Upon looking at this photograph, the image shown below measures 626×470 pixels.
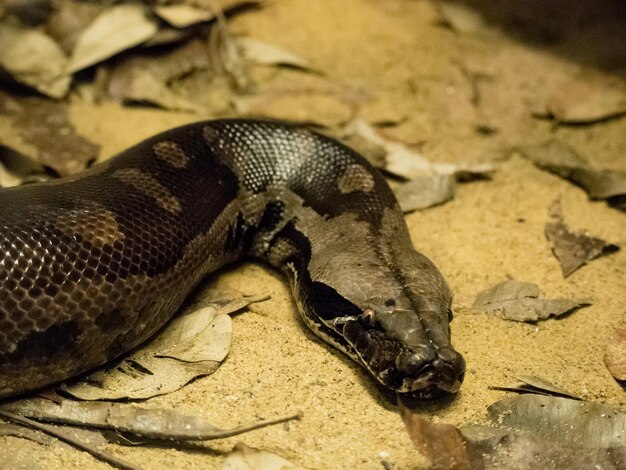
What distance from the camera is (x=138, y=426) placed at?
3.84 metres

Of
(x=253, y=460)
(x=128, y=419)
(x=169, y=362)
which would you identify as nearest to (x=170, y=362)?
(x=169, y=362)

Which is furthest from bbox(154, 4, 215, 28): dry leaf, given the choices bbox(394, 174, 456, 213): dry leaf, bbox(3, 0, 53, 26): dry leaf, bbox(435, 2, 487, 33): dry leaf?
bbox(394, 174, 456, 213): dry leaf

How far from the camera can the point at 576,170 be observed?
245 inches

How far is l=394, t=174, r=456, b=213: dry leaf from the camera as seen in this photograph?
5.84 meters

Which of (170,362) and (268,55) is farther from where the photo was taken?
(268,55)

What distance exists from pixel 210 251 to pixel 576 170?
320 cm

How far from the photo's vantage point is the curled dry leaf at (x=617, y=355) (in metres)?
4.45

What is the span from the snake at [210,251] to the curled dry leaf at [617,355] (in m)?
1.02

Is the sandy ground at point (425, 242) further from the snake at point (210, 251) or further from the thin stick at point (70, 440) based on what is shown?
the snake at point (210, 251)

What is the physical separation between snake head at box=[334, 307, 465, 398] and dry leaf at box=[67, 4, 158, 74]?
145 inches

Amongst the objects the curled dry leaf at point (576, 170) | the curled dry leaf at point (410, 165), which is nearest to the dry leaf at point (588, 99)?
the curled dry leaf at point (576, 170)

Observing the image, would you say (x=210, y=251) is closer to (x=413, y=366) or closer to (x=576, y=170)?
(x=413, y=366)

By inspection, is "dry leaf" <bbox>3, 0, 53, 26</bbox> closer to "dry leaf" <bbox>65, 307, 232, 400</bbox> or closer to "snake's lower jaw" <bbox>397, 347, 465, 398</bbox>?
"dry leaf" <bbox>65, 307, 232, 400</bbox>

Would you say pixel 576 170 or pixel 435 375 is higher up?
pixel 435 375
